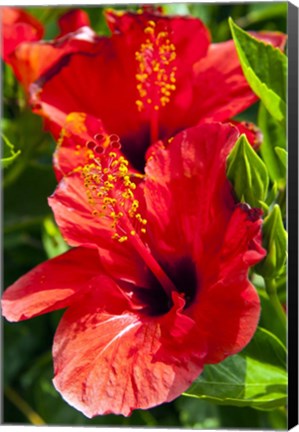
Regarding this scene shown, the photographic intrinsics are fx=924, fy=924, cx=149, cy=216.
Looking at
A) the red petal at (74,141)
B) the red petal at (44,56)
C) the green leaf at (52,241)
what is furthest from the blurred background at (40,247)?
the red petal at (74,141)

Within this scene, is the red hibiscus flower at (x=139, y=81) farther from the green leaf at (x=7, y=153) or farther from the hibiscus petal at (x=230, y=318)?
the hibiscus petal at (x=230, y=318)

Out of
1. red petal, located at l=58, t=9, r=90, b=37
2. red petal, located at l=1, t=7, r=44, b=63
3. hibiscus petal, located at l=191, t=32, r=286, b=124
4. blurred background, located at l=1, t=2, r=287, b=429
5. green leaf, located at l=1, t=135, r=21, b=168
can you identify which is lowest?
blurred background, located at l=1, t=2, r=287, b=429

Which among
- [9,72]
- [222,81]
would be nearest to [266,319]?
[222,81]

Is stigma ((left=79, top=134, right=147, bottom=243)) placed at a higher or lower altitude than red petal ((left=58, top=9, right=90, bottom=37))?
lower

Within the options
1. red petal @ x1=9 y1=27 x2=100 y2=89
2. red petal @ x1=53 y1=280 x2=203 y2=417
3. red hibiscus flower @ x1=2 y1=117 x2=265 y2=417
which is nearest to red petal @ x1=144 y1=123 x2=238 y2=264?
red hibiscus flower @ x1=2 y1=117 x2=265 y2=417

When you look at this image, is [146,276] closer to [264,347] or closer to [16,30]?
[264,347]

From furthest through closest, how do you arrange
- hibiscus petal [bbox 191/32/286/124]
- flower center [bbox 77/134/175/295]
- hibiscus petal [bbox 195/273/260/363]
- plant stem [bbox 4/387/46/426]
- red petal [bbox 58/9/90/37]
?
plant stem [bbox 4/387/46/426] → red petal [bbox 58/9/90/37] → hibiscus petal [bbox 191/32/286/124] → flower center [bbox 77/134/175/295] → hibiscus petal [bbox 195/273/260/363]

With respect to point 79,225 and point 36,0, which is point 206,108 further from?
point 36,0

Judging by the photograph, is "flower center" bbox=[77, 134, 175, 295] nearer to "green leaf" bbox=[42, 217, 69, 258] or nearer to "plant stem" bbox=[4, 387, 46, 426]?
"green leaf" bbox=[42, 217, 69, 258]
